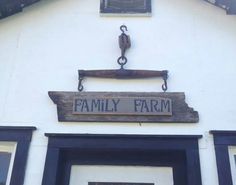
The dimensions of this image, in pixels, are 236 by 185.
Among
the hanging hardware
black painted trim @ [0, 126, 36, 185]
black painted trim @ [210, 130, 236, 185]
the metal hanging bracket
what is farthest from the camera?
the hanging hardware

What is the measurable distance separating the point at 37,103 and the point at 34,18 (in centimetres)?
98

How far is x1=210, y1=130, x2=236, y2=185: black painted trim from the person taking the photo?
2.90 meters

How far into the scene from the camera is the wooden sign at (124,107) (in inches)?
124

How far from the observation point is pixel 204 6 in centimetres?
370

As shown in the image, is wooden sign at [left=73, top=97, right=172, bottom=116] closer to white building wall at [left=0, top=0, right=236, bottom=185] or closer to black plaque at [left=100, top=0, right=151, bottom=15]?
white building wall at [left=0, top=0, right=236, bottom=185]

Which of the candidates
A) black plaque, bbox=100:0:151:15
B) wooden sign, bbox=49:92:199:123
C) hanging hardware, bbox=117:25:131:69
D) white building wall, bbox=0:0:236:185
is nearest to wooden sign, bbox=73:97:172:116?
wooden sign, bbox=49:92:199:123

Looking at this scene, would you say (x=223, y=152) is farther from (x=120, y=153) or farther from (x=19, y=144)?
(x=19, y=144)

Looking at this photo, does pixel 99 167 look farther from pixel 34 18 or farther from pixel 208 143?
pixel 34 18

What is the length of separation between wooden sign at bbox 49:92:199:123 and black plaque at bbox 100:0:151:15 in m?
0.93

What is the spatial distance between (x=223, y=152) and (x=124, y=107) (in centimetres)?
92

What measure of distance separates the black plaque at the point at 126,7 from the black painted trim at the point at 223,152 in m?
1.44

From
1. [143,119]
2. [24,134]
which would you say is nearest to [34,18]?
[24,134]

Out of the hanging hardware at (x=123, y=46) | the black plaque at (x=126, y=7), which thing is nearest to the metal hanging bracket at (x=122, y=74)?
the hanging hardware at (x=123, y=46)

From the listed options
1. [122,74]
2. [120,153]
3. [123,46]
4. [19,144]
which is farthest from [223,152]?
[19,144]
